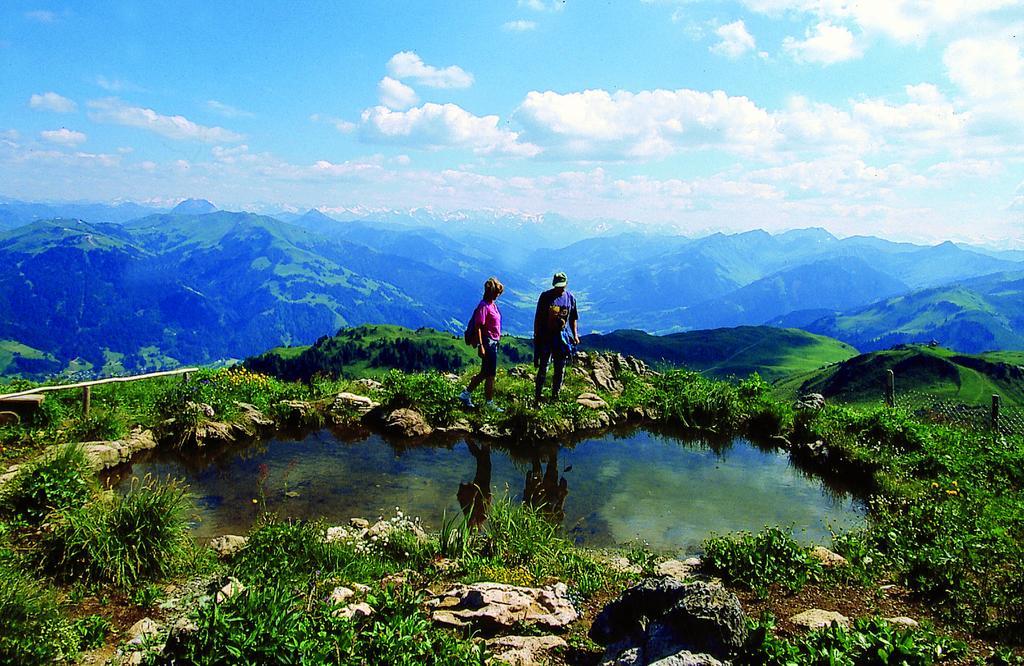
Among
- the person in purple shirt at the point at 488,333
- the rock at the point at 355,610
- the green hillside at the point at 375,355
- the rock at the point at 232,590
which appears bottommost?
the green hillside at the point at 375,355

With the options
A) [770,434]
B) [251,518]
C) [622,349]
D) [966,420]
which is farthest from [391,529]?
[622,349]

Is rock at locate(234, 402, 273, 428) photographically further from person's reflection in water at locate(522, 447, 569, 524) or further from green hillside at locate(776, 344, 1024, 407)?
green hillside at locate(776, 344, 1024, 407)

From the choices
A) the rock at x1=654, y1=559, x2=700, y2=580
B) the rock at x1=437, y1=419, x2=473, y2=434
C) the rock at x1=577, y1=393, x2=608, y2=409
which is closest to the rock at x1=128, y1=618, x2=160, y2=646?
the rock at x1=654, y1=559, x2=700, y2=580

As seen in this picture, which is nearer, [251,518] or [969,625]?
[969,625]

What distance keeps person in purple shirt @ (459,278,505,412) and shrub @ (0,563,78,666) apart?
8942mm

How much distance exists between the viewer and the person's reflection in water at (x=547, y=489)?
10008 mm

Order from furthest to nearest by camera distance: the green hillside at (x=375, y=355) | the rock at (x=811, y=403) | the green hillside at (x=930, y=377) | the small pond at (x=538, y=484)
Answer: the green hillside at (x=375, y=355), the green hillside at (x=930, y=377), the rock at (x=811, y=403), the small pond at (x=538, y=484)

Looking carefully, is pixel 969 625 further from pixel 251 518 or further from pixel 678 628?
pixel 251 518

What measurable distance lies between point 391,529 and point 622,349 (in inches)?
6976

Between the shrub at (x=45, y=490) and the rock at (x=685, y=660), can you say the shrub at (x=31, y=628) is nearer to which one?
the shrub at (x=45, y=490)

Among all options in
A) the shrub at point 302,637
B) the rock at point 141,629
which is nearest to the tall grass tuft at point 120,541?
the rock at point 141,629

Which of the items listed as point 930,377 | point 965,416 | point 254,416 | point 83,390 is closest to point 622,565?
point 254,416

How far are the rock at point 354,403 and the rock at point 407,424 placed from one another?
3.04 feet

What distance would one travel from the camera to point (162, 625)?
582 centimetres
